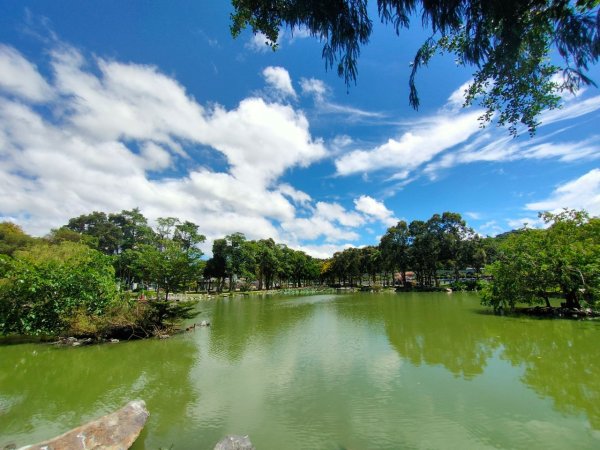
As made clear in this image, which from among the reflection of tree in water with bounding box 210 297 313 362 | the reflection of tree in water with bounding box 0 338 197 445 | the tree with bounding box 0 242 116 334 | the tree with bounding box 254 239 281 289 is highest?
the tree with bounding box 254 239 281 289

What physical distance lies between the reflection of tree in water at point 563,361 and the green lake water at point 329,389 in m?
0.05

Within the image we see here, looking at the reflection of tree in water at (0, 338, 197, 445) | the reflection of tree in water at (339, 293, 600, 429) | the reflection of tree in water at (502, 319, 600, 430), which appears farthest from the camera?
the reflection of tree in water at (339, 293, 600, 429)

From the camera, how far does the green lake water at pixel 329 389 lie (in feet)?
18.9

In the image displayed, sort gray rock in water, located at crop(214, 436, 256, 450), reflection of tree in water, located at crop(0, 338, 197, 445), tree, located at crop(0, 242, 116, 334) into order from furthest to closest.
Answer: tree, located at crop(0, 242, 116, 334) → reflection of tree in water, located at crop(0, 338, 197, 445) → gray rock in water, located at crop(214, 436, 256, 450)

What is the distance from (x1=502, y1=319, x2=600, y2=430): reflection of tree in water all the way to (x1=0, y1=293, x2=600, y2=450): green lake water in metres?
0.05

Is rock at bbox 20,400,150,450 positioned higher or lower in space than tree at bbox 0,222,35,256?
lower

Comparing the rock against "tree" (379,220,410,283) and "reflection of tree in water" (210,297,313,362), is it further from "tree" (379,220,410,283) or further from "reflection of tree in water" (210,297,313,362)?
"tree" (379,220,410,283)

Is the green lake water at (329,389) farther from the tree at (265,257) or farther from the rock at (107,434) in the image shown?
the tree at (265,257)

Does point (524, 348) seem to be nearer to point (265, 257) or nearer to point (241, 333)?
point (241, 333)

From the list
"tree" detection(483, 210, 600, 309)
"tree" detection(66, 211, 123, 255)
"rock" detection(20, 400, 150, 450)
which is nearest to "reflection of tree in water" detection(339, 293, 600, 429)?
"tree" detection(483, 210, 600, 309)

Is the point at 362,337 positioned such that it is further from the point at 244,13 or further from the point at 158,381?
the point at 244,13

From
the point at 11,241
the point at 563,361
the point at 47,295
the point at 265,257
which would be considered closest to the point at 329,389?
the point at 563,361

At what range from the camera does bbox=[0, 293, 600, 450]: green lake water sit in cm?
577

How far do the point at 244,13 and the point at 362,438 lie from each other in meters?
6.77
